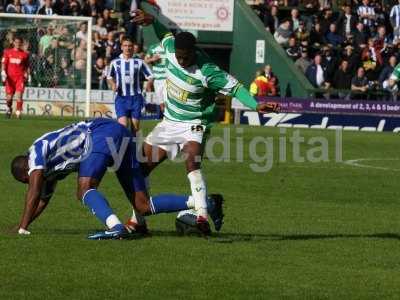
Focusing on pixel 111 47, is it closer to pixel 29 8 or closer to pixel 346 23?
pixel 29 8

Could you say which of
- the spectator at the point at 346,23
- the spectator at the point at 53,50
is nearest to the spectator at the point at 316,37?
the spectator at the point at 346,23

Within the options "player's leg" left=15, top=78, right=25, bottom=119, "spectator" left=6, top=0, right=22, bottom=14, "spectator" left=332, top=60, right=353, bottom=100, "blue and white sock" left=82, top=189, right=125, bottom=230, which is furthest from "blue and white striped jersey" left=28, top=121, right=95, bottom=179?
"spectator" left=332, top=60, right=353, bottom=100

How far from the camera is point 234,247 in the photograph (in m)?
12.1

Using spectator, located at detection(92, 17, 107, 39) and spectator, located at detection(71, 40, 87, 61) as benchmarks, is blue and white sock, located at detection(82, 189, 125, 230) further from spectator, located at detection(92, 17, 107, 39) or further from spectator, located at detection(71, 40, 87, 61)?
spectator, located at detection(92, 17, 107, 39)

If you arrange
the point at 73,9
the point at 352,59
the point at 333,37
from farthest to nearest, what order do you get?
the point at 333,37 < the point at 352,59 < the point at 73,9

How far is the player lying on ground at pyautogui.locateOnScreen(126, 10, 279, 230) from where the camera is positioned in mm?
12719

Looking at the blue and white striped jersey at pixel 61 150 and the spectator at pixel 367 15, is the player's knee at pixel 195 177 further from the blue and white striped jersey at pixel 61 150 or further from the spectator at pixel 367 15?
the spectator at pixel 367 15

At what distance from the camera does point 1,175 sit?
63.6 feet

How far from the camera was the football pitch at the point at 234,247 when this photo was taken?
981 cm

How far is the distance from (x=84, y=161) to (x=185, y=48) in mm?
1567

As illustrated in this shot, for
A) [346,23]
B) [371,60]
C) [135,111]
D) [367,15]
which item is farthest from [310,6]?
[135,111]

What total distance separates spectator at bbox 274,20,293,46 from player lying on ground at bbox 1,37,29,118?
33.2ft

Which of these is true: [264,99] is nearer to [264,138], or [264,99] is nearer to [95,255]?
[264,138]

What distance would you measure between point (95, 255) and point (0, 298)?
2175mm
